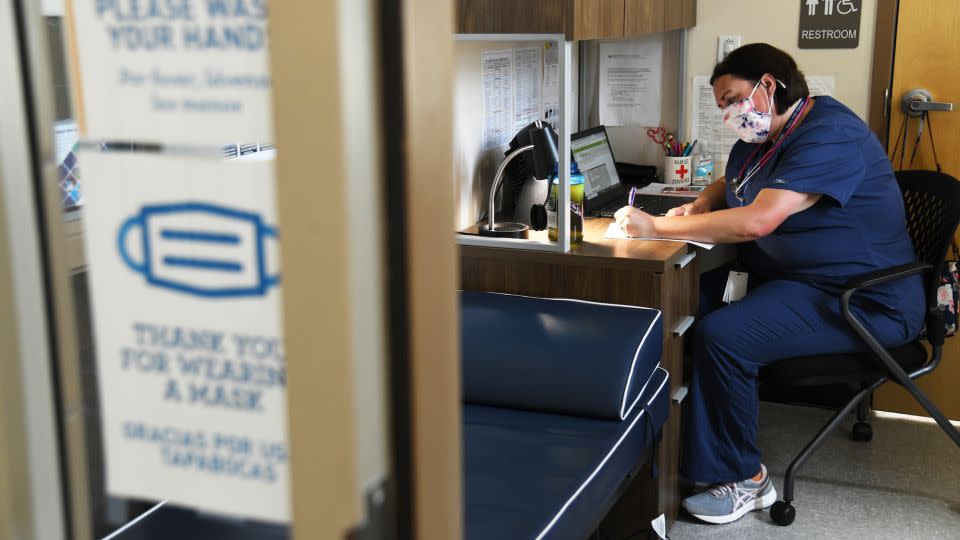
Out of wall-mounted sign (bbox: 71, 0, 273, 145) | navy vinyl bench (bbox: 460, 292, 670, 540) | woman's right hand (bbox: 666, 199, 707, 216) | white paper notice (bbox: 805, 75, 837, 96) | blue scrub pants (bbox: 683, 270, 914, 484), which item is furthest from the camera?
white paper notice (bbox: 805, 75, 837, 96)

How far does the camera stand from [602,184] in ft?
11.5

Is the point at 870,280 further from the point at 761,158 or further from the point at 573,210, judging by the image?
the point at 573,210

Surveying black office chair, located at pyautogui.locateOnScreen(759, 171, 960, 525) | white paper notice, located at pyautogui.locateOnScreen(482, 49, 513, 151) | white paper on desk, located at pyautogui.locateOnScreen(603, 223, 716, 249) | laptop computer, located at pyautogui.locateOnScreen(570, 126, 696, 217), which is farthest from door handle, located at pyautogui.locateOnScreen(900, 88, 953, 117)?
white paper notice, located at pyautogui.locateOnScreen(482, 49, 513, 151)

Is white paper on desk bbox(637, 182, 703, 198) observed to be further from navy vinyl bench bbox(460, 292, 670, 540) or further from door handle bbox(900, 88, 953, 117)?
navy vinyl bench bbox(460, 292, 670, 540)

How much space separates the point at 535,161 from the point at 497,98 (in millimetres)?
371

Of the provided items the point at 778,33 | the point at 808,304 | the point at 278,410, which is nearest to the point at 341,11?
the point at 278,410

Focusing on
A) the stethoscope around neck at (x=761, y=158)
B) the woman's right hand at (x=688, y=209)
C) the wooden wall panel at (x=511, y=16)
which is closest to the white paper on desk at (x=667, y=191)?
the woman's right hand at (x=688, y=209)

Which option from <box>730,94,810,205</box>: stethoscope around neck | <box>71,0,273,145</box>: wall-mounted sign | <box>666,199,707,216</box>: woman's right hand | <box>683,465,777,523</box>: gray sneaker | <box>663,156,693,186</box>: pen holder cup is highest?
<box>71,0,273,145</box>: wall-mounted sign

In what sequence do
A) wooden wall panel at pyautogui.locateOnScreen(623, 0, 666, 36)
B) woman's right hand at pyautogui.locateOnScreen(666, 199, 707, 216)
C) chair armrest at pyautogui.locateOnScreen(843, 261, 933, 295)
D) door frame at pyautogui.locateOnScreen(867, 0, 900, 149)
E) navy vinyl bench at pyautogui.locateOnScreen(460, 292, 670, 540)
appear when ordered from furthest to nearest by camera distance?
door frame at pyautogui.locateOnScreen(867, 0, 900, 149) < woman's right hand at pyautogui.locateOnScreen(666, 199, 707, 216) < wooden wall panel at pyautogui.locateOnScreen(623, 0, 666, 36) < chair armrest at pyautogui.locateOnScreen(843, 261, 933, 295) < navy vinyl bench at pyautogui.locateOnScreen(460, 292, 670, 540)

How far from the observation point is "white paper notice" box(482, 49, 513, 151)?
312 cm

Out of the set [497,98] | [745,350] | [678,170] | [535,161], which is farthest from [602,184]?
[745,350]

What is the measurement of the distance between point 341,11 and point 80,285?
0.22 metres

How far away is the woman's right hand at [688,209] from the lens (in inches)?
124

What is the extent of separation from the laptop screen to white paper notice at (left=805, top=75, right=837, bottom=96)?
75cm
